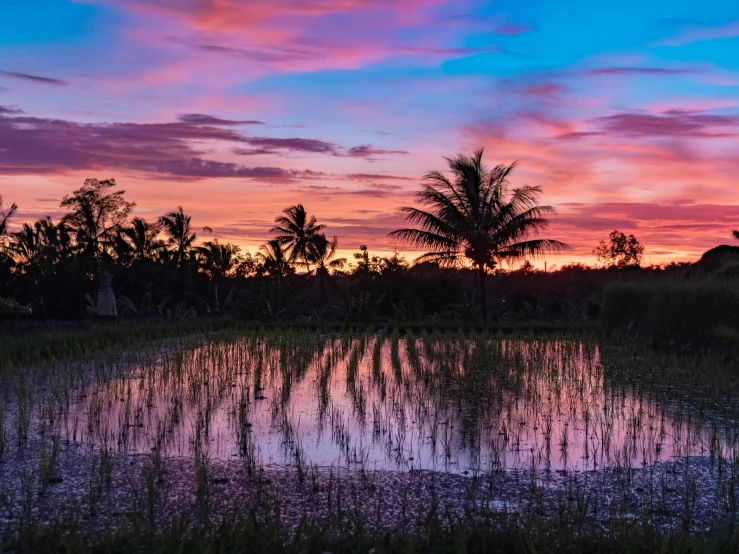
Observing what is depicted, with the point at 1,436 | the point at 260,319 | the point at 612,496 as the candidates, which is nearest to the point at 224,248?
the point at 260,319

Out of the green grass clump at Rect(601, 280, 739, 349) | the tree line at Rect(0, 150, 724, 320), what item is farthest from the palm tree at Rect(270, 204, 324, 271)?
the green grass clump at Rect(601, 280, 739, 349)

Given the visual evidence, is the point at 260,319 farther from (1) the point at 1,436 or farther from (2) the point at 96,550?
(2) the point at 96,550

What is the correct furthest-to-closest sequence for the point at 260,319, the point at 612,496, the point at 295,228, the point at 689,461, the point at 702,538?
the point at 295,228 < the point at 260,319 < the point at 689,461 < the point at 612,496 < the point at 702,538

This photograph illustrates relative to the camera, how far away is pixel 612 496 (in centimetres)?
550

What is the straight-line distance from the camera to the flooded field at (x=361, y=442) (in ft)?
17.5

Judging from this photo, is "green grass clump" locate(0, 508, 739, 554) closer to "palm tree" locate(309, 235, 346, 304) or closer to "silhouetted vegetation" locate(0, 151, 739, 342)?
"silhouetted vegetation" locate(0, 151, 739, 342)

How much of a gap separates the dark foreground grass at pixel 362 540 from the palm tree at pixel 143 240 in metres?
32.7

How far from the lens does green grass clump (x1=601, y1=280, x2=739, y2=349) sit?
14.3 meters

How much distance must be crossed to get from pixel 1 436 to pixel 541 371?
8710 millimetres

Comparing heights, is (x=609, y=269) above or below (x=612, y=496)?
above

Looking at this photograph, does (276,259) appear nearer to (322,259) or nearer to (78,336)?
(322,259)

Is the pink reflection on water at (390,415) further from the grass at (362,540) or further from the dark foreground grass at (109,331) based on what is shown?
the dark foreground grass at (109,331)

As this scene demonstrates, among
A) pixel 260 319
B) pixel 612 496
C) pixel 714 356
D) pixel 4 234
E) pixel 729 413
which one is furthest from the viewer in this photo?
pixel 4 234

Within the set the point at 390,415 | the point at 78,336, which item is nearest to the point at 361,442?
the point at 390,415
